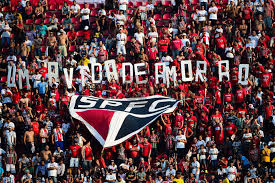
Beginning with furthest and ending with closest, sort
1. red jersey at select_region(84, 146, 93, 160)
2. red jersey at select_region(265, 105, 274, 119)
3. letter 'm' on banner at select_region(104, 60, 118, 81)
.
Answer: letter 'm' on banner at select_region(104, 60, 118, 81) < red jersey at select_region(265, 105, 274, 119) < red jersey at select_region(84, 146, 93, 160)

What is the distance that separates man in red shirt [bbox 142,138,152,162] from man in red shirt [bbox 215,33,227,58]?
4.98 meters

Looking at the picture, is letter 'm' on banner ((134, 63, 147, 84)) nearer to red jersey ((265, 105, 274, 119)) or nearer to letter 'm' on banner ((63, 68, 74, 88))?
letter 'm' on banner ((63, 68, 74, 88))

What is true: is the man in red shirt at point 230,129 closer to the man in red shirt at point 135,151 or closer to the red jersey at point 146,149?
the red jersey at point 146,149

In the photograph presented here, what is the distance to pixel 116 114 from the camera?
3023cm

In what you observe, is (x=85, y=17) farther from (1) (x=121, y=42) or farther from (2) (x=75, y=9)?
(1) (x=121, y=42)

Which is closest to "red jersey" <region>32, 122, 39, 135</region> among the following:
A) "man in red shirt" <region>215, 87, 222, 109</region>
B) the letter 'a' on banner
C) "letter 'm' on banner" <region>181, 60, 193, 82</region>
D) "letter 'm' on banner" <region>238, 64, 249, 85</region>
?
the letter 'a' on banner

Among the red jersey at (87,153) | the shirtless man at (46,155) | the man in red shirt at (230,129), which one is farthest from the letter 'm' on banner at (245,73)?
the shirtless man at (46,155)

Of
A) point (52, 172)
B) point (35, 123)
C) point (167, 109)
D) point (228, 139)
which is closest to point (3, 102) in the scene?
point (35, 123)

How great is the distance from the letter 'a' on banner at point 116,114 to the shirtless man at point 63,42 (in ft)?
9.46

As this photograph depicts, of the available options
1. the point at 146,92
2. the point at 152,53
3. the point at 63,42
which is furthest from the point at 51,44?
the point at 146,92

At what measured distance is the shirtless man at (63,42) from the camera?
33.4 m

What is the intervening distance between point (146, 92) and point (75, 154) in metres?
3.39

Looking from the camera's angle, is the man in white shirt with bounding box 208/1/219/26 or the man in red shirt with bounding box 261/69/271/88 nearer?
the man in red shirt with bounding box 261/69/271/88

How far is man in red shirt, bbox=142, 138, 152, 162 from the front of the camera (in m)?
29.6
